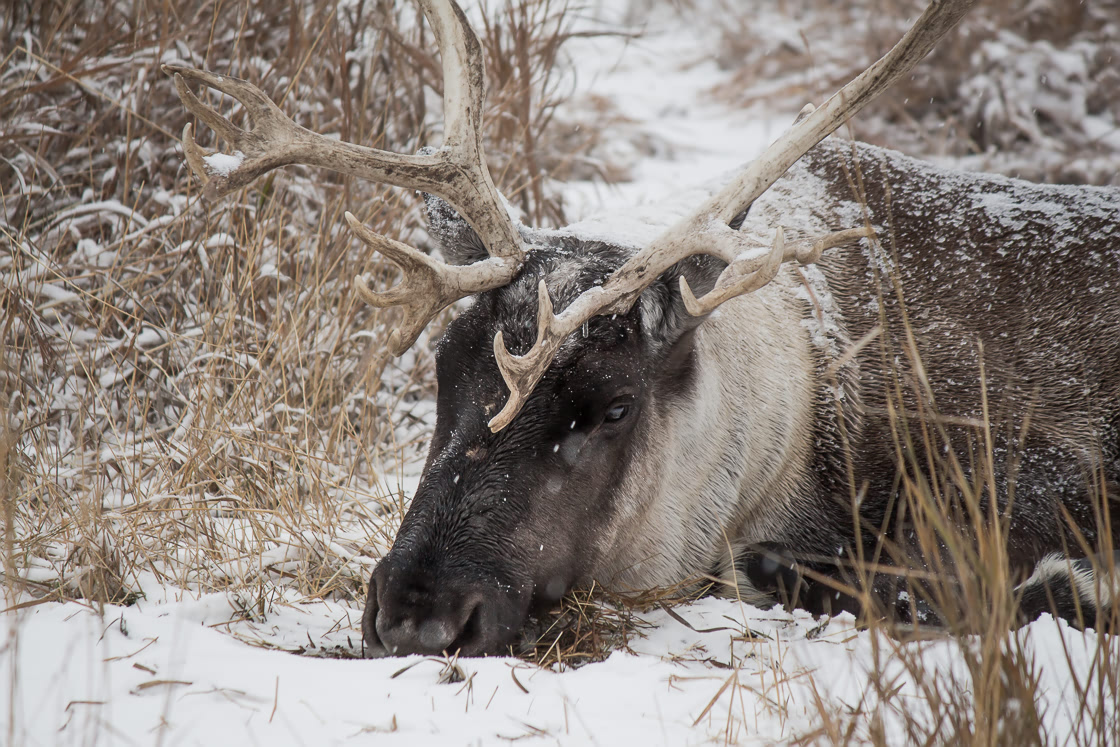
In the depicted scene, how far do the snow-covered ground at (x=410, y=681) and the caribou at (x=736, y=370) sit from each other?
216 mm

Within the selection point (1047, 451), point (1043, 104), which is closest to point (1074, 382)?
point (1047, 451)

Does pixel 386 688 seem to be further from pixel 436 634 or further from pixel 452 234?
pixel 452 234

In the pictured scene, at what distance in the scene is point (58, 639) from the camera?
239cm

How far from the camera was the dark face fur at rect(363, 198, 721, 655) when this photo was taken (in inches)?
101

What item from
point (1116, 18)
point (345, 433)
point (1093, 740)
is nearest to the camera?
point (1093, 740)

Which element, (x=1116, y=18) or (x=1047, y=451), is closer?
(x=1047, y=451)

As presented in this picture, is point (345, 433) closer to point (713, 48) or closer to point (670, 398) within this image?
point (670, 398)

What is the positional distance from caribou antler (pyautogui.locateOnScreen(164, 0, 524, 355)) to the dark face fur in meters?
0.15

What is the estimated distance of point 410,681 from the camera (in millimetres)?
2336

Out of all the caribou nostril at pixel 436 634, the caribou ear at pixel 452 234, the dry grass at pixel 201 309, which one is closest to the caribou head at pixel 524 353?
the caribou nostril at pixel 436 634

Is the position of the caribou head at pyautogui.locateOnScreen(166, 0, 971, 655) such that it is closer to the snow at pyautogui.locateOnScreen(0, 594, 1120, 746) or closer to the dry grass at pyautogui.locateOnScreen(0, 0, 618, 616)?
the snow at pyautogui.locateOnScreen(0, 594, 1120, 746)

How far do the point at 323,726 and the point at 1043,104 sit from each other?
8.20m

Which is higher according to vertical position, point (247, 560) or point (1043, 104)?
point (1043, 104)

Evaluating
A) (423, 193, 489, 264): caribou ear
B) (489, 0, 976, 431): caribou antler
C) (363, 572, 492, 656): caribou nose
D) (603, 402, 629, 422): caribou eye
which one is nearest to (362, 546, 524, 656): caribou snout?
(363, 572, 492, 656): caribou nose
